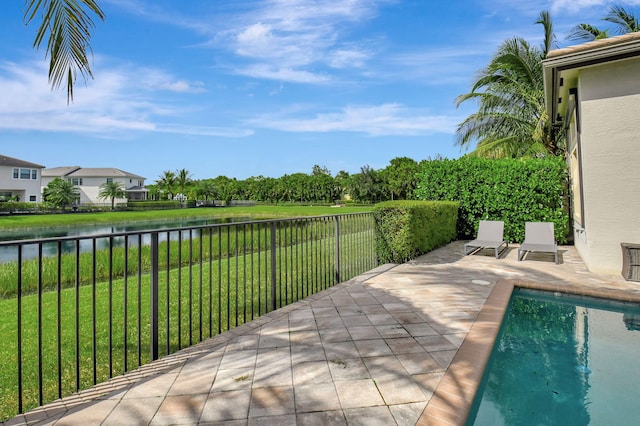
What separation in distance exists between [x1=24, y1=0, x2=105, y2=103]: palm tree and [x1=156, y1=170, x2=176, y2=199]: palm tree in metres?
69.5

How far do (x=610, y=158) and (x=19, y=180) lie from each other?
199ft

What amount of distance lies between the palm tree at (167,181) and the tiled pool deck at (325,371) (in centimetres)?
7009

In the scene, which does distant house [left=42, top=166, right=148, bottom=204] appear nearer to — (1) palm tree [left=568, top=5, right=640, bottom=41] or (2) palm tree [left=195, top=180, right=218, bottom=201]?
(2) palm tree [left=195, top=180, right=218, bottom=201]

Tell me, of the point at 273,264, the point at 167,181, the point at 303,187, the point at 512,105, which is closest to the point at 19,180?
the point at 167,181

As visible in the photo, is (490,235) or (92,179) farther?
(92,179)

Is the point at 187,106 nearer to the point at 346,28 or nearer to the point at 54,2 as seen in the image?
the point at 346,28

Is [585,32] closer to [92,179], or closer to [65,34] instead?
[65,34]

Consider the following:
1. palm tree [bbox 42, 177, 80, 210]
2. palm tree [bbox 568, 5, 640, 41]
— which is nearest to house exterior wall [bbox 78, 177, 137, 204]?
palm tree [bbox 42, 177, 80, 210]

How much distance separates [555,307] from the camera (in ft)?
15.8

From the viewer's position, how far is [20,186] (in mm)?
45781

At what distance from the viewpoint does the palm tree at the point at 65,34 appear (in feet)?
11.2

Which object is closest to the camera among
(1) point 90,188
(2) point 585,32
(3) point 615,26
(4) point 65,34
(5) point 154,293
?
(5) point 154,293

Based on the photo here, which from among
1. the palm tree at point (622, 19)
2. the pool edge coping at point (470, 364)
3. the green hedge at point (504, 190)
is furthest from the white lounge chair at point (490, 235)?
the palm tree at point (622, 19)

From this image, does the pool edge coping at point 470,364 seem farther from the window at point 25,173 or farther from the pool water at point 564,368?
the window at point 25,173
